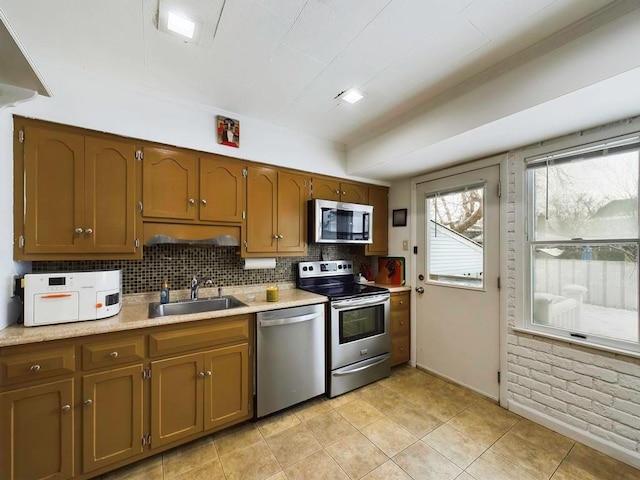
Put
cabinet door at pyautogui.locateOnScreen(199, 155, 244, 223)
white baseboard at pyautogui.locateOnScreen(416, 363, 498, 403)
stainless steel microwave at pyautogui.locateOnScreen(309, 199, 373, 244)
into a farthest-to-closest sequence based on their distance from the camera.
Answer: stainless steel microwave at pyautogui.locateOnScreen(309, 199, 373, 244)
white baseboard at pyautogui.locateOnScreen(416, 363, 498, 403)
cabinet door at pyautogui.locateOnScreen(199, 155, 244, 223)

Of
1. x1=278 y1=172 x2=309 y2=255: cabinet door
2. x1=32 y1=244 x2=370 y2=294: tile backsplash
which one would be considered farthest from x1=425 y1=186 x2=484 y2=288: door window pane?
x1=32 y1=244 x2=370 y2=294: tile backsplash

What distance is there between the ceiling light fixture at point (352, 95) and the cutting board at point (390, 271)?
192 cm

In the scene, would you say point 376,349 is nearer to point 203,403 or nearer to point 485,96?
point 203,403

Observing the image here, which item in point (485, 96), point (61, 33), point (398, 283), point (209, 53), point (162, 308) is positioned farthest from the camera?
point (398, 283)

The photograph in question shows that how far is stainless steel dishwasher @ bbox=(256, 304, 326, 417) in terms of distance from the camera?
2139 mm

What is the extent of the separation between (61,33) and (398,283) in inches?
135

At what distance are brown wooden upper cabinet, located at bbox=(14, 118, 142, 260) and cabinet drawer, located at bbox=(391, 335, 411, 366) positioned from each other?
2.64m

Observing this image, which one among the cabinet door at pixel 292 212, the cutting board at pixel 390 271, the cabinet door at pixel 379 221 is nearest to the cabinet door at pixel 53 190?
the cabinet door at pixel 292 212

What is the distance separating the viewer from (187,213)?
219 cm

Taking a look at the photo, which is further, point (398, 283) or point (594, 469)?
point (398, 283)

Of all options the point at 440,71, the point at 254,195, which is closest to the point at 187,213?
the point at 254,195

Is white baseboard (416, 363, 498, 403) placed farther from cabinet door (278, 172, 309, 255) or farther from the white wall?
the white wall

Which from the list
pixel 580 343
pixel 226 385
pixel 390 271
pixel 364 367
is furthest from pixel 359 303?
pixel 580 343

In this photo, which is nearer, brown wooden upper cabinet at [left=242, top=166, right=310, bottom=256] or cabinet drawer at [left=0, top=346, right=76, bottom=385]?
cabinet drawer at [left=0, top=346, right=76, bottom=385]
